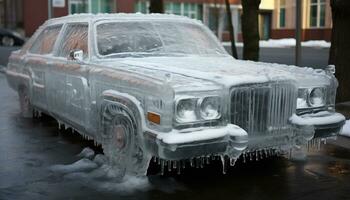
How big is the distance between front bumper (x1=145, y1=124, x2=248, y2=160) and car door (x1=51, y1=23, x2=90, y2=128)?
1.55 metres

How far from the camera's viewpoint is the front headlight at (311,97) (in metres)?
5.58

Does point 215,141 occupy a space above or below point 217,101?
below

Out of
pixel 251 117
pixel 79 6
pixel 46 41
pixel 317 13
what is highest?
pixel 79 6

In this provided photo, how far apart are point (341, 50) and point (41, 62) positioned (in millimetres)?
5370

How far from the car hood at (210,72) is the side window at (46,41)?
1.92 meters

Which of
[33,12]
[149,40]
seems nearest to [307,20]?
[33,12]

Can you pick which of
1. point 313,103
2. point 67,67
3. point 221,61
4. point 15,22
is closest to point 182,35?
point 221,61

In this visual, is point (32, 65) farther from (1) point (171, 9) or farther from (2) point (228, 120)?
(1) point (171, 9)

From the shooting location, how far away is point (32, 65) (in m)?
7.88

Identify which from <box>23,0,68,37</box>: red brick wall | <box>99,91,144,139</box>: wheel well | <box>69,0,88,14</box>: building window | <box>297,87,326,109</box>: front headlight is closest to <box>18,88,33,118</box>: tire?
<box>99,91,144,139</box>: wheel well

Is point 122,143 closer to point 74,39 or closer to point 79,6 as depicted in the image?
point 74,39

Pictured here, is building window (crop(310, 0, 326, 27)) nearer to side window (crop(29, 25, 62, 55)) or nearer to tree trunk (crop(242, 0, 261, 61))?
tree trunk (crop(242, 0, 261, 61))

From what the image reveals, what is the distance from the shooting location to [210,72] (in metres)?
5.30

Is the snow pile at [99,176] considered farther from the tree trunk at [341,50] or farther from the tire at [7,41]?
the tire at [7,41]
